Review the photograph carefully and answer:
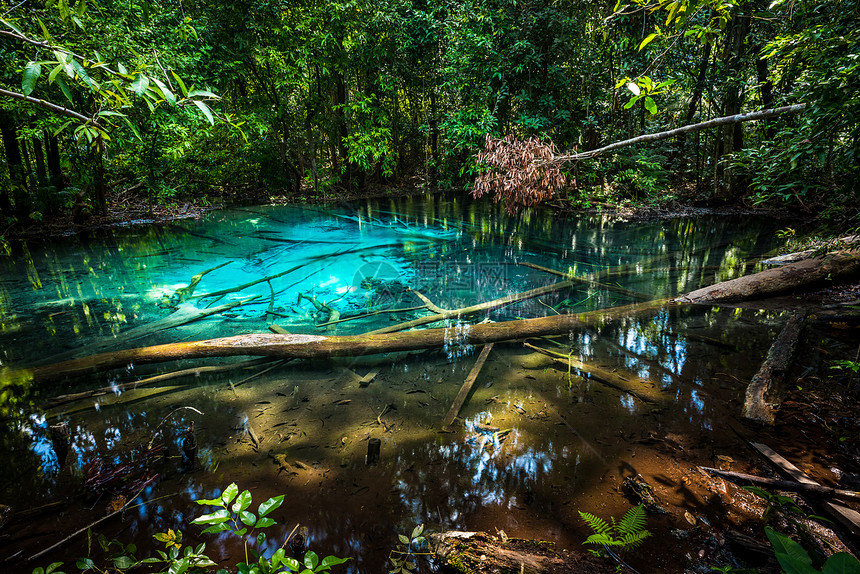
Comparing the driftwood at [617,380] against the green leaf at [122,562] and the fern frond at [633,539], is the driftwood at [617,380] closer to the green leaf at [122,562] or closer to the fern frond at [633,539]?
the fern frond at [633,539]

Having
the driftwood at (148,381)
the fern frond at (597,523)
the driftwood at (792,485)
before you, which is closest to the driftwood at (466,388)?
the fern frond at (597,523)

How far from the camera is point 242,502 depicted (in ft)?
4.31

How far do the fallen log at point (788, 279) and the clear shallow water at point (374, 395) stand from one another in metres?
0.29

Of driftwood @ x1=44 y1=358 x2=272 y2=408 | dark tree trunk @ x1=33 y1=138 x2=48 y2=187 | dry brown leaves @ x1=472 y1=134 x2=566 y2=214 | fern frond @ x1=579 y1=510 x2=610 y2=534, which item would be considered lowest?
driftwood @ x1=44 y1=358 x2=272 y2=408

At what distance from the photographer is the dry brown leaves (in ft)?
10.2

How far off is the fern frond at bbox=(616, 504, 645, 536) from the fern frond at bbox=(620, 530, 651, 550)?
0.06 ft

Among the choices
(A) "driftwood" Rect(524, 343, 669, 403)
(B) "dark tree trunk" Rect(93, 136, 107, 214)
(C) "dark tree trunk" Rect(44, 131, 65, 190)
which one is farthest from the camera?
(C) "dark tree trunk" Rect(44, 131, 65, 190)

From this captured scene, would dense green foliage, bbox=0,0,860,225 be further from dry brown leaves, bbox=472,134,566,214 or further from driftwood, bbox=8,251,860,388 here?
dry brown leaves, bbox=472,134,566,214

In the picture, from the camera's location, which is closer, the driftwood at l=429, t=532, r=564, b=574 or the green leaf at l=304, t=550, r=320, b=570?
the green leaf at l=304, t=550, r=320, b=570

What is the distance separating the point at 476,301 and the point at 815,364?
128 inches

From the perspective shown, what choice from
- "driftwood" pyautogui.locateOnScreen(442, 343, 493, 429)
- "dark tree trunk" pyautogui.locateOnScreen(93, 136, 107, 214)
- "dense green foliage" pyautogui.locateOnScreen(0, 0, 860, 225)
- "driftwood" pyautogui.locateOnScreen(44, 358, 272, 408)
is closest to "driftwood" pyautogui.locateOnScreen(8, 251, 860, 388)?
"driftwood" pyautogui.locateOnScreen(44, 358, 272, 408)

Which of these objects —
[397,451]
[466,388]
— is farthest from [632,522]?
[466,388]

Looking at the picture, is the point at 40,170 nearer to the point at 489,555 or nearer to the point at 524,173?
the point at 524,173

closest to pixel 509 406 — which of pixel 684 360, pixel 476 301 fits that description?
pixel 684 360
